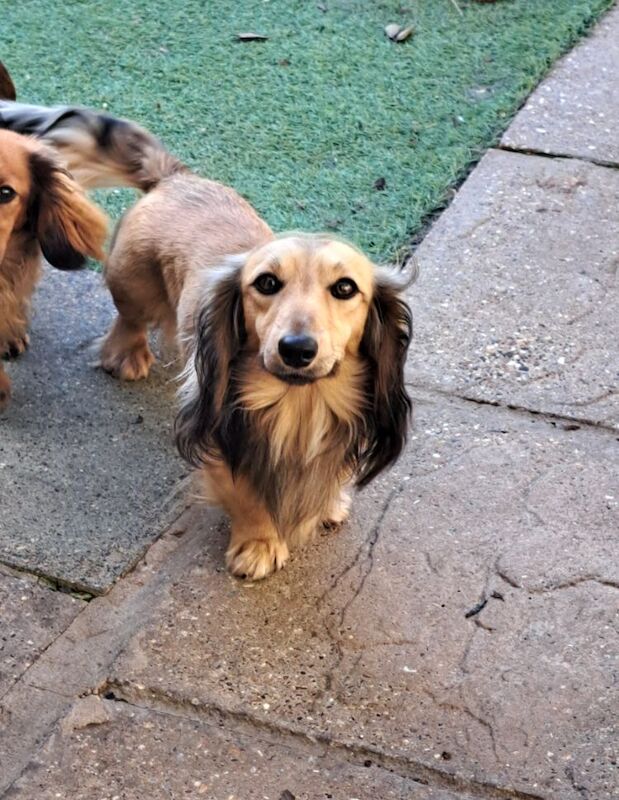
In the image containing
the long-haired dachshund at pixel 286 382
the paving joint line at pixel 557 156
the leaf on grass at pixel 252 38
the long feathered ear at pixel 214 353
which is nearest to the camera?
the long-haired dachshund at pixel 286 382

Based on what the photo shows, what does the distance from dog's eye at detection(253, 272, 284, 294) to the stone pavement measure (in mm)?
654

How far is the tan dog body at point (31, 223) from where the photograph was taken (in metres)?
3.05

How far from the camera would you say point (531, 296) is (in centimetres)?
362

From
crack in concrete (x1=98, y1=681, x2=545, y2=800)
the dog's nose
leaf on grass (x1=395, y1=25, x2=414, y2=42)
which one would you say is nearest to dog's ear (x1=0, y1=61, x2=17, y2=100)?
the dog's nose

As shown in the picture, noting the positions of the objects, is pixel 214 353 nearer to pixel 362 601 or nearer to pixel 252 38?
pixel 362 601

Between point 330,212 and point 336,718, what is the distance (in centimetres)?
209

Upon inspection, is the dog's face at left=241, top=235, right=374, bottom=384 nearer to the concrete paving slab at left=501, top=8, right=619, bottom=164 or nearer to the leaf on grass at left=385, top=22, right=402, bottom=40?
the concrete paving slab at left=501, top=8, right=619, bottom=164

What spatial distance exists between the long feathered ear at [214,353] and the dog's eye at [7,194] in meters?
0.77

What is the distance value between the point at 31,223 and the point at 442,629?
1530 millimetres

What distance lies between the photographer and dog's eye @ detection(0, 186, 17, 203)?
3.01 m

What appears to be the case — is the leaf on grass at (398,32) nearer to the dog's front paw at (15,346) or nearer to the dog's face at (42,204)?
the dog's face at (42,204)

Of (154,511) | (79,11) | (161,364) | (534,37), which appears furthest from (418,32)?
(154,511)

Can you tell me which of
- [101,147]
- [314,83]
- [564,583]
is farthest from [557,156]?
[564,583]

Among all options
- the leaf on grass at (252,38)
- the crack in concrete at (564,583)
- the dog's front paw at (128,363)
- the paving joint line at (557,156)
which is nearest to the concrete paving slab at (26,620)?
the dog's front paw at (128,363)
